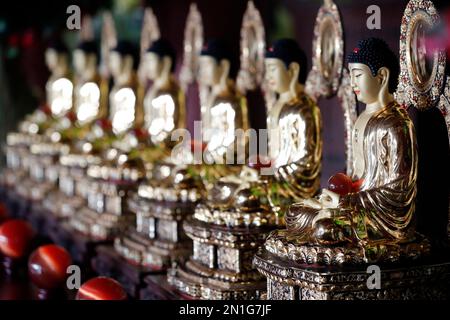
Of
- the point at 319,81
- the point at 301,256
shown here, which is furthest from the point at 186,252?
the point at 301,256

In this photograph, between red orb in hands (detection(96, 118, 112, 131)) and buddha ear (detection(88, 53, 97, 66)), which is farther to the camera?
buddha ear (detection(88, 53, 97, 66))

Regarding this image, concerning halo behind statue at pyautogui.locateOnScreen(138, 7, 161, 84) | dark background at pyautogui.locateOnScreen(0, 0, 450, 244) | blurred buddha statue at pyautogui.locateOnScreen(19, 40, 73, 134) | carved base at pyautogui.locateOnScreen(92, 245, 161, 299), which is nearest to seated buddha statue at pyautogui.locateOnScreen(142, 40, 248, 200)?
dark background at pyautogui.locateOnScreen(0, 0, 450, 244)

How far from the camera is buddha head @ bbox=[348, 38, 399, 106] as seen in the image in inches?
127

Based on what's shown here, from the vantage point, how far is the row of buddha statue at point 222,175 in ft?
10.3

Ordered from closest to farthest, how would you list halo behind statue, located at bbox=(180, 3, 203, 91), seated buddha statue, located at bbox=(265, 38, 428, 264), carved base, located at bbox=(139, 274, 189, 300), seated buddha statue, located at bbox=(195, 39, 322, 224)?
1. seated buddha statue, located at bbox=(265, 38, 428, 264)
2. seated buddha statue, located at bbox=(195, 39, 322, 224)
3. carved base, located at bbox=(139, 274, 189, 300)
4. halo behind statue, located at bbox=(180, 3, 203, 91)

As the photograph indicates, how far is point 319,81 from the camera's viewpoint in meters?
4.33

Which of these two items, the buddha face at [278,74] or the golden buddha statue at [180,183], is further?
the golden buddha statue at [180,183]

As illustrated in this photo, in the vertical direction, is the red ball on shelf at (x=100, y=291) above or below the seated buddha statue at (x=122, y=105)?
below

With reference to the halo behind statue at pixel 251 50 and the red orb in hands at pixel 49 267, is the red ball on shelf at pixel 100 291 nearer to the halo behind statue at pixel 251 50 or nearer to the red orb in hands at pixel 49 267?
the red orb in hands at pixel 49 267

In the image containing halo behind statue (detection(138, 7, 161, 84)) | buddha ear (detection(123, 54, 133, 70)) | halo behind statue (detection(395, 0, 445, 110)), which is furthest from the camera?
halo behind statue (detection(138, 7, 161, 84))

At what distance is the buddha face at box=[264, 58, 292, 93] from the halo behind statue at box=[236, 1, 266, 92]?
1.01 metres

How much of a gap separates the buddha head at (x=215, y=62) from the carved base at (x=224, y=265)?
4.10 feet

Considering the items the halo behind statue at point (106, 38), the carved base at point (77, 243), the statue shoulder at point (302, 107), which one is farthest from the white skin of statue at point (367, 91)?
the halo behind statue at point (106, 38)

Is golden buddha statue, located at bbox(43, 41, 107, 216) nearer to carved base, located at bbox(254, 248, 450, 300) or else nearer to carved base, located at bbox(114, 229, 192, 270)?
carved base, located at bbox(114, 229, 192, 270)
